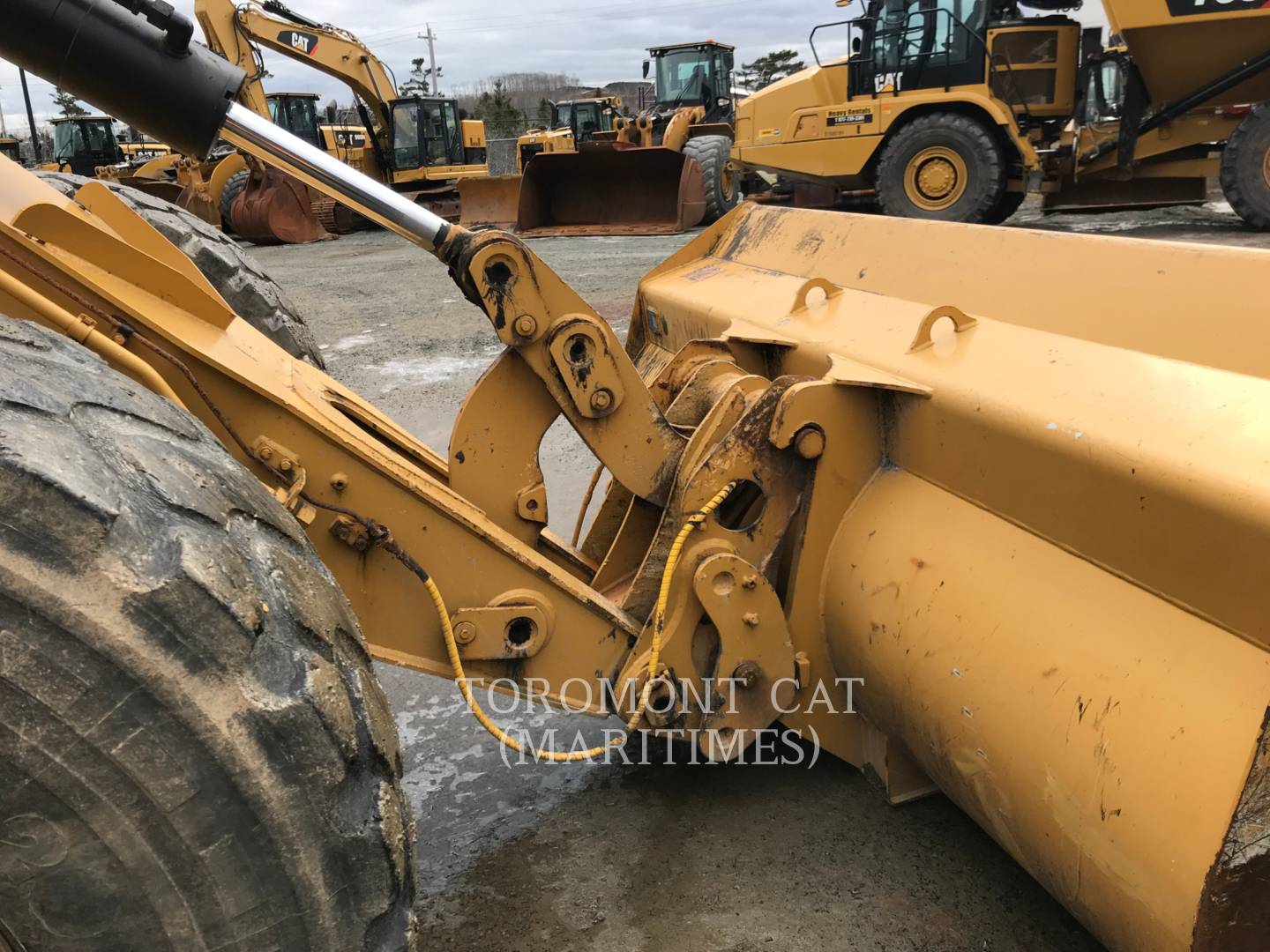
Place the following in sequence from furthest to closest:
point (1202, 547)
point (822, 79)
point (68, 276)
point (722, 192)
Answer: point (722, 192) < point (822, 79) < point (68, 276) < point (1202, 547)

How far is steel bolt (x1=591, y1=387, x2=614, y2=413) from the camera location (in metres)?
2.09

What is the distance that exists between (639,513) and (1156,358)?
1.18 metres

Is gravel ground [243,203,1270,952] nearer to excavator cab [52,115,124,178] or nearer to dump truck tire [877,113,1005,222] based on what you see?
dump truck tire [877,113,1005,222]

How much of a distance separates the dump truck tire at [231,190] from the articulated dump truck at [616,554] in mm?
16381

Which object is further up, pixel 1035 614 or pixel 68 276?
pixel 68 276

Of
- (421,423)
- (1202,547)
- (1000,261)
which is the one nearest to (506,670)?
(1202,547)

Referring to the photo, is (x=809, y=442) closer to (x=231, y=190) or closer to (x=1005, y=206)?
(x=1005, y=206)

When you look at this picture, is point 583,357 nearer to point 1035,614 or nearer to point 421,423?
point 1035,614

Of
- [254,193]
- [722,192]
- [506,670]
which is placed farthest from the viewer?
[254,193]

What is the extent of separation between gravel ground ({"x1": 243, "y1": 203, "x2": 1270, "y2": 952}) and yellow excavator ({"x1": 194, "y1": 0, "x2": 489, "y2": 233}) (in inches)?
535

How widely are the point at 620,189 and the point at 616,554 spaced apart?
44.7 feet

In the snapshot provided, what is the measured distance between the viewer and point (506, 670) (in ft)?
6.51

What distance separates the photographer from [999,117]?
10.8 metres

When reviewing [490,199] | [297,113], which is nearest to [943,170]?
[490,199]
